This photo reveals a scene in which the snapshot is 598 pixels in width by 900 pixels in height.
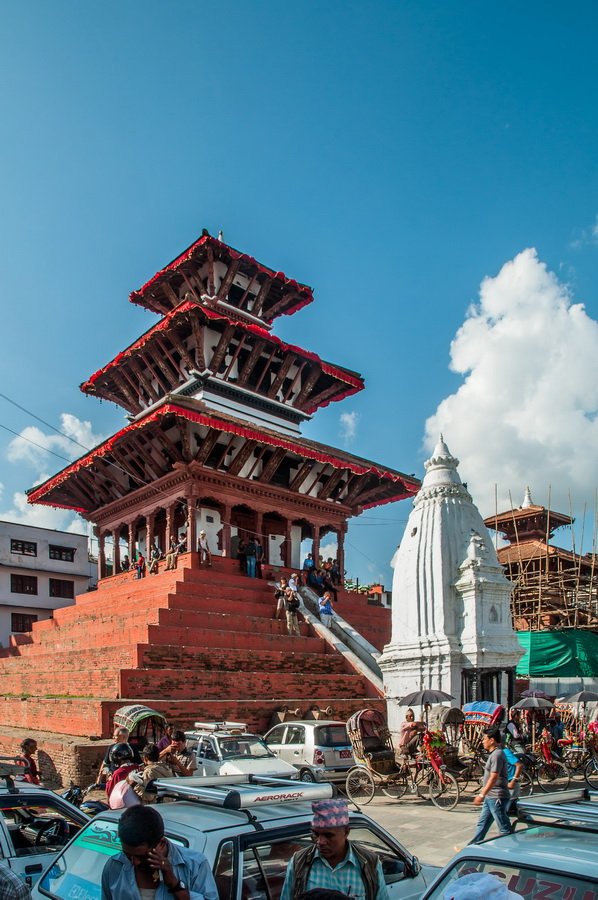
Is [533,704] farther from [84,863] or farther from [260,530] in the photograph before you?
[260,530]

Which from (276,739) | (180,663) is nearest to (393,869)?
(276,739)

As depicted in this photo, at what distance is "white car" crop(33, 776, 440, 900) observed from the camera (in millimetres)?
3941

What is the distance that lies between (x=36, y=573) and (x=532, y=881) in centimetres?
4074

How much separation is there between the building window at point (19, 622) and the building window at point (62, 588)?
1.84 meters

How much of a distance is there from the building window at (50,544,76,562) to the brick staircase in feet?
58.0

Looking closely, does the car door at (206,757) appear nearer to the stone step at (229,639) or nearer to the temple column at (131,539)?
the stone step at (229,639)

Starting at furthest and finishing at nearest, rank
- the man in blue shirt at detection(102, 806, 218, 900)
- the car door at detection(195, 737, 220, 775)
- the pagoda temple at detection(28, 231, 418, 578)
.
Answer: the pagoda temple at detection(28, 231, 418, 578), the car door at detection(195, 737, 220, 775), the man in blue shirt at detection(102, 806, 218, 900)

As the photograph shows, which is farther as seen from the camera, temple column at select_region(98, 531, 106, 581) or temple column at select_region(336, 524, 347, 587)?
temple column at select_region(98, 531, 106, 581)

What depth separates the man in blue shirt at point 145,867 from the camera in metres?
3.27

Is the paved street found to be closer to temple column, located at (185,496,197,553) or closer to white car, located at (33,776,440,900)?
white car, located at (33,776,440,900)

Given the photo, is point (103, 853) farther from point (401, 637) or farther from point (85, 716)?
point (401, 637)

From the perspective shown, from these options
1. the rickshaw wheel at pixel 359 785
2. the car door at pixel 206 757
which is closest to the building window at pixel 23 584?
the car door at pixel 206 757

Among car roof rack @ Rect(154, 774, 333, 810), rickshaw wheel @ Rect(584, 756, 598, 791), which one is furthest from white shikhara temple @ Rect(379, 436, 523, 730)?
car roof rack @ Rect(154, 774, 333, 810)

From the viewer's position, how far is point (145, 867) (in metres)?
3.34
